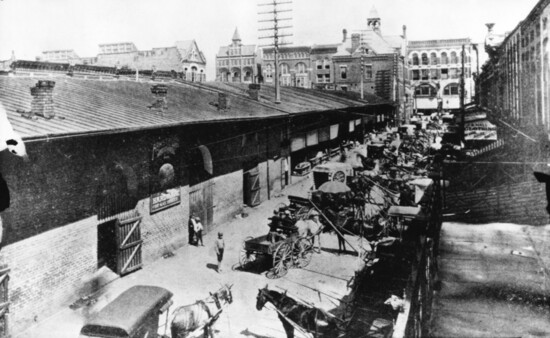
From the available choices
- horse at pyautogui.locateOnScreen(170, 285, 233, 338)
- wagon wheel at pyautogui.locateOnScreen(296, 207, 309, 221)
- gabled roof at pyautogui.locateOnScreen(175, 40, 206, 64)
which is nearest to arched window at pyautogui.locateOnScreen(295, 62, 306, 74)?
gabled roof at pyautogui.locateOnScreen(175, 40, 206, 64)

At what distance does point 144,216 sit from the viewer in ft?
46.7

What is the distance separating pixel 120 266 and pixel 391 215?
31.3ft

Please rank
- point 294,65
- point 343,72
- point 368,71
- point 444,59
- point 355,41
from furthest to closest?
point 444,59
point 294,65
point 343,72
point 355,41
point 368,71

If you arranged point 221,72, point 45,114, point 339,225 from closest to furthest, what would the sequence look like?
point 45,114
point 339,225
point 221,72

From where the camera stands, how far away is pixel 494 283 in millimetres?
10703

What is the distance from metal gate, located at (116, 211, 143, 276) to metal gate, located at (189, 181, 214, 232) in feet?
11.3

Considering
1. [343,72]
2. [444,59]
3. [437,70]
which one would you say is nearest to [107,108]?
[343,72]

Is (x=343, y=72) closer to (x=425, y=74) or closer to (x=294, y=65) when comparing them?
(x=294, y=65)

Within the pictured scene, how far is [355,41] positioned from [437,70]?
103 ft

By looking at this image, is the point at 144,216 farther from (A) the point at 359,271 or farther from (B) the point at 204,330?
(A) the point at 359,271

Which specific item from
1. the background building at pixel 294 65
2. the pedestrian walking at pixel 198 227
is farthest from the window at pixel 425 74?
the pedestrian walking at pixel 198 227

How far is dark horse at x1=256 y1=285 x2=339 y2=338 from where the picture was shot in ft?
28.2

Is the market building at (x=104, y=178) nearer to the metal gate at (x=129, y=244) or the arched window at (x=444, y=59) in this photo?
the metal gate at (x=129, y=244)

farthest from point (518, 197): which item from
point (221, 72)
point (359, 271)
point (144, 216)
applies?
point (221, 72)
